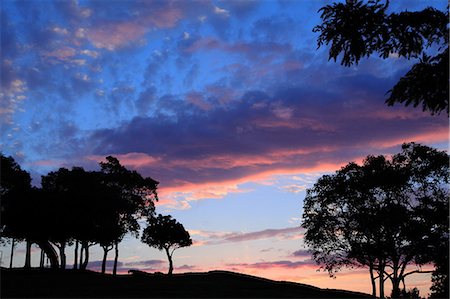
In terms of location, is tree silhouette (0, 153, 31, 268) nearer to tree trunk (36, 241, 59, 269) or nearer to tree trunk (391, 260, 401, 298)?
tree trunk (36, 241, 59, 269)

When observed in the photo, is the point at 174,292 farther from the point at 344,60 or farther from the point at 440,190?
the point at 440,190

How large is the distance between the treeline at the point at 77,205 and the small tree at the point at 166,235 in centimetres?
1108

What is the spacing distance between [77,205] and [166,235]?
20150 mm

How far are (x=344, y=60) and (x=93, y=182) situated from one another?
5010 centimetres

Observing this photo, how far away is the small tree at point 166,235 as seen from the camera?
254ft

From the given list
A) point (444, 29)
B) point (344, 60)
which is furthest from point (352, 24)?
point (444, 29)

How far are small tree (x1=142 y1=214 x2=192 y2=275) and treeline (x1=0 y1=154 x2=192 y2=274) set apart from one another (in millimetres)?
11085

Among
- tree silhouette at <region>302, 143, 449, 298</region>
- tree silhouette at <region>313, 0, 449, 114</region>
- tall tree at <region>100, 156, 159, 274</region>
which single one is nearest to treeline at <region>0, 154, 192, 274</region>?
tall tree at <region>100, 156, 159, 274</region>

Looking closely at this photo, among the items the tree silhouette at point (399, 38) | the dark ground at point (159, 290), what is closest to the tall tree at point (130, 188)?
the dark ground at point (159, 290)

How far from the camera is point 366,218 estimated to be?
43656 millimetres

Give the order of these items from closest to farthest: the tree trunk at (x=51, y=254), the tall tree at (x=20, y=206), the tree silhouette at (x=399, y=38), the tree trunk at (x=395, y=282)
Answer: the tree silhouette at (x=399, y=38) < the tree trunk at (x=395, y=282) < the tall tree at (x=20, y=206) < the tree trunk at (x=51, y=254)

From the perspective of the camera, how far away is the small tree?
7750cm

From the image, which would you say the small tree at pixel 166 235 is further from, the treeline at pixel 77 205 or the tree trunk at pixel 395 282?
the tree trunk at pixel 395 282

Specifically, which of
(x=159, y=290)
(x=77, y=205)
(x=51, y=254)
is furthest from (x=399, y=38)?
(x=51, y=254)
